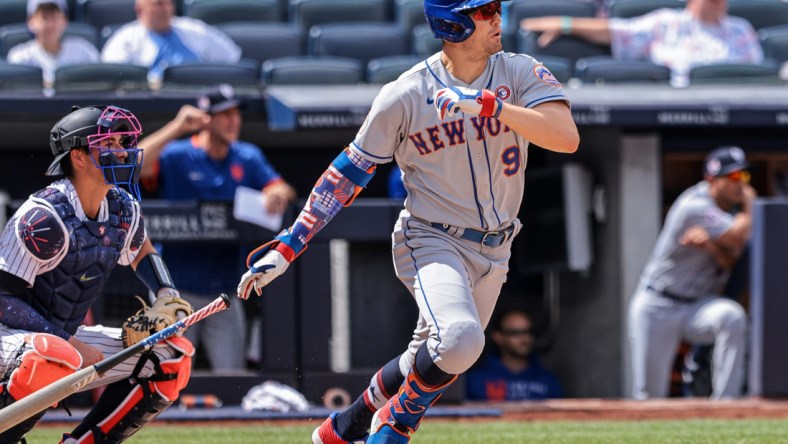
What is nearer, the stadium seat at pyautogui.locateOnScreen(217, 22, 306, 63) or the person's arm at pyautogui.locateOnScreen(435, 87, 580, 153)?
the person's arm at pyautogui.locateOnScreen(435, 87, 580, 153)

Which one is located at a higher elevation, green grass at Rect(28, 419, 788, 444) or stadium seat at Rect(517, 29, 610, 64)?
stadium seat at Rect(517, 29, 610, 64)

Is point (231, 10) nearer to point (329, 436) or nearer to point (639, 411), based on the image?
point (639, 411)

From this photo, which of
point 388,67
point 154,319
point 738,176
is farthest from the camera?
point 388,67

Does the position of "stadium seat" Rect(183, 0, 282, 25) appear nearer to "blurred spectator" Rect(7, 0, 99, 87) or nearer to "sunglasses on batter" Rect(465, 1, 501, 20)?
"blurred spectator" Rect(7, 0, 99, 87)

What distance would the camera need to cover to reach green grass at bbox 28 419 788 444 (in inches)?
224

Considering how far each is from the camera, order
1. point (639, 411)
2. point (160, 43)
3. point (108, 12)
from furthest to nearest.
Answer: point (108, 12)
point (160, 43)
point (639, 411)

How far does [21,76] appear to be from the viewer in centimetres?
794

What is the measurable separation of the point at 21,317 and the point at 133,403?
0.46 meters

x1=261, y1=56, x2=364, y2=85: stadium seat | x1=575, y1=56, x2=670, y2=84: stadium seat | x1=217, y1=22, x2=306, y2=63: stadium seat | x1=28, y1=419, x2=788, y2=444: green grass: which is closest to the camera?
x1=28, y1=419, x2=788, y2=444: green grass

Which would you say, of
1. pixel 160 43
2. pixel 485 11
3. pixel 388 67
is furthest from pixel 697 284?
pixel 485 11

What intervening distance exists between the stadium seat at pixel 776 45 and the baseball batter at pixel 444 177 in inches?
207

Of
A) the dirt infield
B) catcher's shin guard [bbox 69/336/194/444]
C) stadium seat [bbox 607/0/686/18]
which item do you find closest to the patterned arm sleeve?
catcher's shin guard [bbox 69/336/194/444]

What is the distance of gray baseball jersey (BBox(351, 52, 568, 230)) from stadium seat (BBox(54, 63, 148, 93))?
360 cm

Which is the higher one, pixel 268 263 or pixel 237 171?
pixel 237 171
